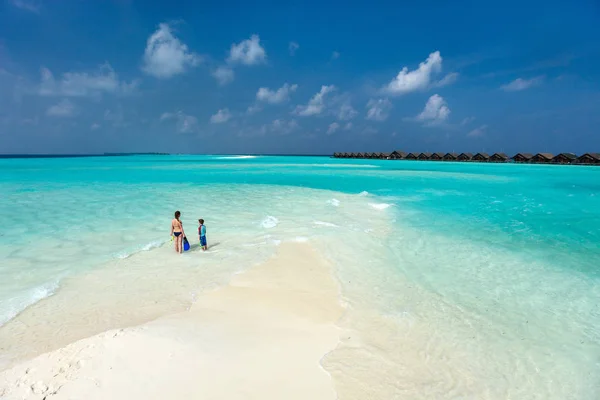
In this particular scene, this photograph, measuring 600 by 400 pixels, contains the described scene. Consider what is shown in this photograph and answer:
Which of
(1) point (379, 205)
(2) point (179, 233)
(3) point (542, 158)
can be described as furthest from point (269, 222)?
(3) point (542, 158)

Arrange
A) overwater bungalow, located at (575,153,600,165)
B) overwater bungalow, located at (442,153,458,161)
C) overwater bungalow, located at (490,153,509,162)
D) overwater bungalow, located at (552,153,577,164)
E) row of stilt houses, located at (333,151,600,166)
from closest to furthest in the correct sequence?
1. overwater bungalow, located at (575,153,600,165)
2. row of stilt houses, located at (333,151,600,166)
3. overwater bungalow, located at (552,153,577,164)
4. overwater bungalow, located at (490,153,509,162)
5. overwater bungalow, located at (442,153,458,161)

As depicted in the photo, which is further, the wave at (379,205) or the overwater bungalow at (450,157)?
the overwater bungalow at (450,157)

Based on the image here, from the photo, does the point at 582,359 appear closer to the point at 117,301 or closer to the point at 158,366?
the point at 158,366

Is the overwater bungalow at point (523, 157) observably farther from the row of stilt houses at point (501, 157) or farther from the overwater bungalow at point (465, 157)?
the overwater bungalow at point (465, 157)

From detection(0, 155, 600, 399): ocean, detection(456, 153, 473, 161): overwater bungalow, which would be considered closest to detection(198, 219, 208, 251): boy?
detection(0, 155, 600, 399): ocean

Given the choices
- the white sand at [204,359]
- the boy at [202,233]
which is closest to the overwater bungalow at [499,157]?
the boy at [202,233]

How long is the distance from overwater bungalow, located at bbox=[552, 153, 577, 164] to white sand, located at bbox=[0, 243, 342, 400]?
75058 mm

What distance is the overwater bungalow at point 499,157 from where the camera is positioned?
2894 inches

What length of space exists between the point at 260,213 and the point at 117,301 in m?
9.19

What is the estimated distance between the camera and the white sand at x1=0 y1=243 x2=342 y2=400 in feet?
12.0

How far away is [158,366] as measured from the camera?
13.3ft

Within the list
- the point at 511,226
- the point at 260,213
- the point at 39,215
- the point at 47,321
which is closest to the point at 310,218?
the point at 260,213

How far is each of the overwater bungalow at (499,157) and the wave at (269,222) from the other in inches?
2972

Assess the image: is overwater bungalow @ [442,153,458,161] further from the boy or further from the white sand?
the white sand
